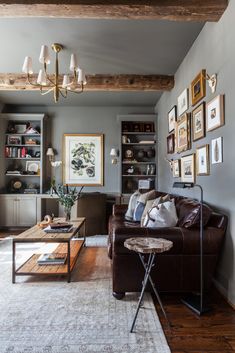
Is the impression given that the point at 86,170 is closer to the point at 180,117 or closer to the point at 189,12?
the point at 180,117

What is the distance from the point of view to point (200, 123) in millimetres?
3191

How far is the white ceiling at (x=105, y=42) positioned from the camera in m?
3.09

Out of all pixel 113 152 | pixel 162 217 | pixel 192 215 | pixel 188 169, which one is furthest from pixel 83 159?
pixel 192 215

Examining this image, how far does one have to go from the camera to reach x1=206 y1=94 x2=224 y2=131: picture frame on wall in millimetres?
2601

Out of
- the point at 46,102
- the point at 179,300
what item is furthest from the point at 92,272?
the point at 46,102

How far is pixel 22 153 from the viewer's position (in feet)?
19.9

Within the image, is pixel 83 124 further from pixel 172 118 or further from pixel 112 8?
pixel 112 8

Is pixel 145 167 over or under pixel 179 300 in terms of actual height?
over

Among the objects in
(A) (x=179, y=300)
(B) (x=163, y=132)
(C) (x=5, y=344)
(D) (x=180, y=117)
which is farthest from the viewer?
(B) (x=163, y=132)

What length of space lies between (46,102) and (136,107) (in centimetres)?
205

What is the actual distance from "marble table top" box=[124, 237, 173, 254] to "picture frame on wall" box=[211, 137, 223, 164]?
102cm

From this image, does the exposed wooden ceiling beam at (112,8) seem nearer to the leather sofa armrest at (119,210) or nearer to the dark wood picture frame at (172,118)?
the dark wood picture frame at (172,118)

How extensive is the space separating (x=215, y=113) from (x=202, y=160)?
1.98ft

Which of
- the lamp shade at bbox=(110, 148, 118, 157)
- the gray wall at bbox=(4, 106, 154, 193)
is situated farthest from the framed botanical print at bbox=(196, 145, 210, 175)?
the gray wall at bbox=(4, 106, 154, 193)
